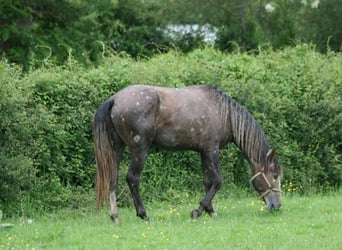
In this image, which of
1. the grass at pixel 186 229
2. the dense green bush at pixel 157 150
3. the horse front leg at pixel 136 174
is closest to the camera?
the grass at pixel 186 229

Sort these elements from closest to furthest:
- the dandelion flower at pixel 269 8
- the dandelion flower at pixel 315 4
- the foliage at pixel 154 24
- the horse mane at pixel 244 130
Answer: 1. the horse mane at pixel 244 130
2. the foliage at pixel 154 24
3. the dandelion flower at pixel 315 4
4. the dandelion flower at pixel 269 8

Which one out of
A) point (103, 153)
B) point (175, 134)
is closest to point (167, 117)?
point (175, 134)

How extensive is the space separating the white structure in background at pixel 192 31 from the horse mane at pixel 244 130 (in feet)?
57.3

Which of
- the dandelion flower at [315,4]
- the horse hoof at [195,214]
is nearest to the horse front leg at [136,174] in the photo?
the horse hoof at [195,214]

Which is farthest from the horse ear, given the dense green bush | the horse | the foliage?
the foliage

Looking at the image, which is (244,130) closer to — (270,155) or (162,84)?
(270,155)

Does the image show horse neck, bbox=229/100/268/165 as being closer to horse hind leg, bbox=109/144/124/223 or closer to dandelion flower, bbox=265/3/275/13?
horse hind leg, bbox=109/144/124/223

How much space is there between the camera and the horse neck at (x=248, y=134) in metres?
11.1

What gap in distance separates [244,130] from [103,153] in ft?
7.20

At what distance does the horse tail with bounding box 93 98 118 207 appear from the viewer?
10.4 metres

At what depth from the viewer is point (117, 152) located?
35.1ft

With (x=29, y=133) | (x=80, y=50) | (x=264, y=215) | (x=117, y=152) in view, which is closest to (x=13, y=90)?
(x=29, y=133)

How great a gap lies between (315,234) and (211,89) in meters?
2.99

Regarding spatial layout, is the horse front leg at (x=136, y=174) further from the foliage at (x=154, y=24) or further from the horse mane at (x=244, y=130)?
the foliage at (x=154, y=24)
